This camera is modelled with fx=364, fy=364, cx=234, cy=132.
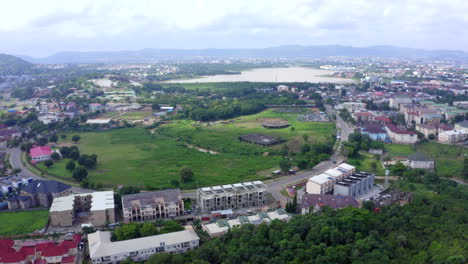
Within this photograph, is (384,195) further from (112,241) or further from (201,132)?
(201,132)

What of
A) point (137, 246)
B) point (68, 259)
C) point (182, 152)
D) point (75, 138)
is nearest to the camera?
point (68, 259)

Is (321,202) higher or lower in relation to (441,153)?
higher

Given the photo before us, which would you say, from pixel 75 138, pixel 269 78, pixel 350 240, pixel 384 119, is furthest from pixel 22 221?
pixel 269 78

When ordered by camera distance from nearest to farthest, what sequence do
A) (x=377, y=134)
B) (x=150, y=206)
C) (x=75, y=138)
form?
1. (x=150, y=206)
2. (x=377, y=134)
3. (x=75, y=138)

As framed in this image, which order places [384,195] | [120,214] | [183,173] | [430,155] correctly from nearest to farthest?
[120,214] → [384,195] → [183,173] → [430,155]

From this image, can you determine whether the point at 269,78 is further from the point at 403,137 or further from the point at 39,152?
the point at 39,152

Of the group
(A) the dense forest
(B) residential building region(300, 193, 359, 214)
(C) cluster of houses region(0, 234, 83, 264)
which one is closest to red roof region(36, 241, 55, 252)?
(C) cluster of houses region(0, 234, 83, 264)

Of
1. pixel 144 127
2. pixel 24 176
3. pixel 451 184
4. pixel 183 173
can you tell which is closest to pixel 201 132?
pixel 144 127
